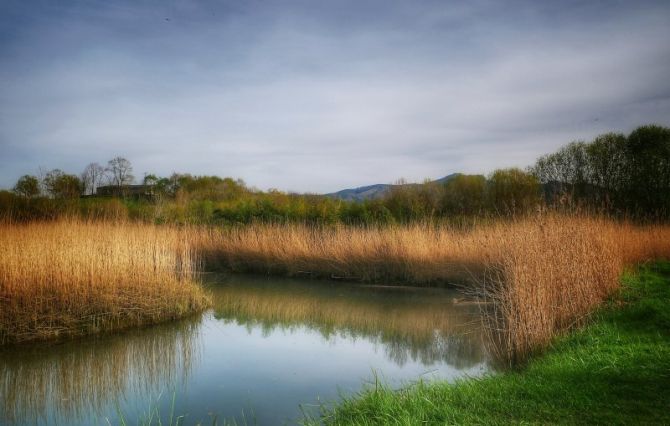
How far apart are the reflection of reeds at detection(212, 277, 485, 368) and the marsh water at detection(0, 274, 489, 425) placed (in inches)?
1.2

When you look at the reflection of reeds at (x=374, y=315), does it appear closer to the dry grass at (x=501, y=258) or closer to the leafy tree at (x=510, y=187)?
the dry grass at (x=501, y=258)

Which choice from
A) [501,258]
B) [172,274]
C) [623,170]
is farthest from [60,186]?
[623,170]

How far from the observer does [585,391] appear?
155 inches

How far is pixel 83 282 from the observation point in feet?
24.2

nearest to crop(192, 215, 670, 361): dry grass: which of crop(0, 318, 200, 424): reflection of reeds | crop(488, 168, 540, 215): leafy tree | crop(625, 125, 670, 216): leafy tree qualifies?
crop(0, 318, 200, 424): reflection of reeds

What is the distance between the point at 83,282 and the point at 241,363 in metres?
2.95

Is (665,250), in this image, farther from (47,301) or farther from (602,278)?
(47,301)

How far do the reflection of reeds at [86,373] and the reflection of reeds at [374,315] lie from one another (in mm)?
2184

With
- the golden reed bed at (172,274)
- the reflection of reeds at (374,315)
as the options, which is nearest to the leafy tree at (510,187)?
the golden reed bed at (172,274)

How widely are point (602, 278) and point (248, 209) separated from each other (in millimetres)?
16127

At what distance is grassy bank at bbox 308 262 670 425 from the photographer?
3500 mm

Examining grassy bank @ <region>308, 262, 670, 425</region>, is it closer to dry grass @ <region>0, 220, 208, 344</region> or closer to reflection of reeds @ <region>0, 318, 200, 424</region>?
reflection of reeds @ <region>0, 318, 200, 424</region>

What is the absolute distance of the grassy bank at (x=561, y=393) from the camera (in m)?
3.50

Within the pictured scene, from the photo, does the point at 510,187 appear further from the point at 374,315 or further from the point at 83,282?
the point at 83,282
